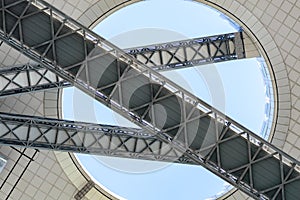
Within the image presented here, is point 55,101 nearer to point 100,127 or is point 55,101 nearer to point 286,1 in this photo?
point 100,127

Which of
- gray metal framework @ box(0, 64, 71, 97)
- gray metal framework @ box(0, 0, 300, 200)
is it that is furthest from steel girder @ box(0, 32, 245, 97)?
gray metal framework @ box(0, 0, 300, 200)

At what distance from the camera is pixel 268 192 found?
1627cm

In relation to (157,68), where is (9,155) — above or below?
below

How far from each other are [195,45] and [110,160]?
1032cm

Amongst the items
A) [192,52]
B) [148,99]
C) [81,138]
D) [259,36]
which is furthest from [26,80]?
[259,36]

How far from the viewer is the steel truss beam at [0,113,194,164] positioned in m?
19.6

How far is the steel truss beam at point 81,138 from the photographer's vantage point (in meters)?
19.6

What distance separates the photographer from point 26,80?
19.8 metres

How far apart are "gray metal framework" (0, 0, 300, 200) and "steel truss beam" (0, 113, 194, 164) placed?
12.3ft

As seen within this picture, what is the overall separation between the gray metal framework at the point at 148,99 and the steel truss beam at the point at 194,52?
5.13 meters

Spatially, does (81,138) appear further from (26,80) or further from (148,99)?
(148,99)

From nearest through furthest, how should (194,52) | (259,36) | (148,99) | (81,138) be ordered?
(148,99), (81,138), (194,52), (259,36)

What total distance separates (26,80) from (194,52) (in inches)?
309

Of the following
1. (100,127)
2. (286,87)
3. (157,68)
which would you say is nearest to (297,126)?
(286,87)
